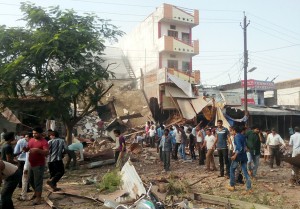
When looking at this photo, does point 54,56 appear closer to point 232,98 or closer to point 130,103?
point 130,103

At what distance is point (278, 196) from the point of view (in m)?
7.73

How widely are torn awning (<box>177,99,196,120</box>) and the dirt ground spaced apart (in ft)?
31.7

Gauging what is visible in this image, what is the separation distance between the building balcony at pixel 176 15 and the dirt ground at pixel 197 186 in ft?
60.0

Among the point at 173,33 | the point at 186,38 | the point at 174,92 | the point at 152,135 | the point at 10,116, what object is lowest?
the point at 152,135

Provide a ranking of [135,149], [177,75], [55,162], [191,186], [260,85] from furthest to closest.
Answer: [260,85] < [177,75] < [135,149] < [191,186] < [55,162]

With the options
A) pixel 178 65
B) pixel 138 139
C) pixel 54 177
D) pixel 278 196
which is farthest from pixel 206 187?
pixel 178 65

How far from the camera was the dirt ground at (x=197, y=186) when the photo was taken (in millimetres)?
7242

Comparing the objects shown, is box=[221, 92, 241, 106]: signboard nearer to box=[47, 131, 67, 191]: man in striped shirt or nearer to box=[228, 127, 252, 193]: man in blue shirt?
box=[228, 127, 252, 193]: man in blue shirt

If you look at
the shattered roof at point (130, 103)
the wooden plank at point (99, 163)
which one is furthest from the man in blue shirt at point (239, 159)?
the shattered roof at point (130, 103)

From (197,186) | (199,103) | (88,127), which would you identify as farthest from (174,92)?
(197,186)

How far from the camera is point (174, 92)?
2498cm

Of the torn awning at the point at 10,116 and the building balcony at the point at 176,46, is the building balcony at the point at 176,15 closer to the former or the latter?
the building balcony at the point at 176,46

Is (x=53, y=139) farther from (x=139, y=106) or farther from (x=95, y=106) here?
(x=139, y=106)

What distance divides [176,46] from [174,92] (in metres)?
6.17
